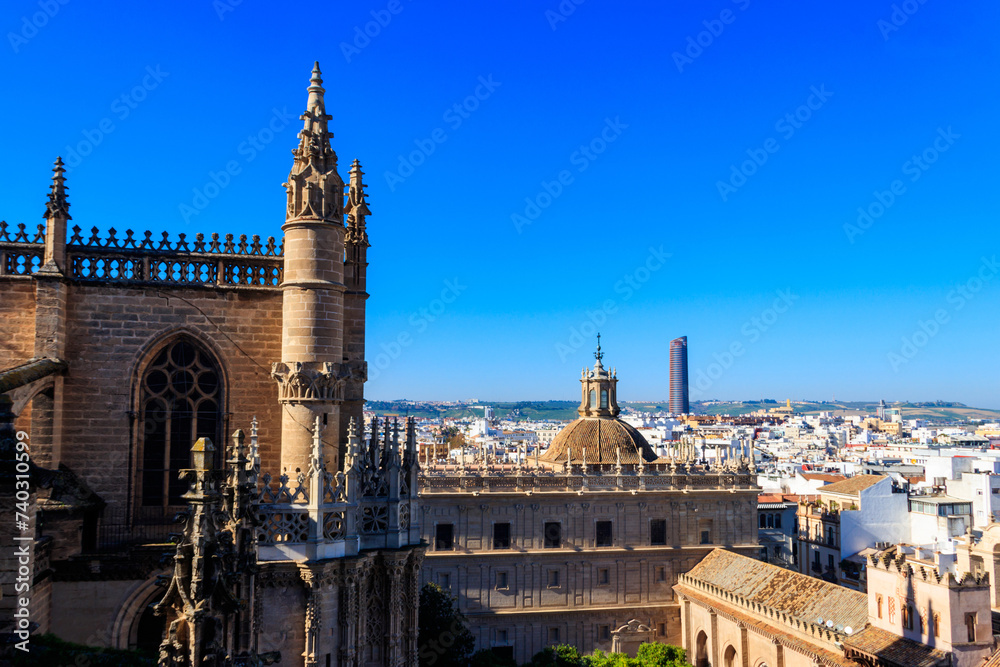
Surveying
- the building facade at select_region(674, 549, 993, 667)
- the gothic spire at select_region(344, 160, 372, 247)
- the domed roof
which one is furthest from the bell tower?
the gothic spire at select_region(344, 160, 372, 247)

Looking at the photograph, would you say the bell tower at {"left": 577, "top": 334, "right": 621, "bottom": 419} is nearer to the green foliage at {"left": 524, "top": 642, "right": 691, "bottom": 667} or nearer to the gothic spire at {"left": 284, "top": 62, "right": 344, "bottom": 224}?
the green foliage at {"left": 524, "top": 642, "right": 691, "bottom": 667}

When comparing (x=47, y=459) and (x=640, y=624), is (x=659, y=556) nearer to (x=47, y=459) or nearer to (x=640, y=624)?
(x=640, y=624)

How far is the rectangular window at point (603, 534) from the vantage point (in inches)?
1775

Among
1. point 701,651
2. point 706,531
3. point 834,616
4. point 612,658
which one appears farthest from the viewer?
point 706,531

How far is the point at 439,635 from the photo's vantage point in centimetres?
3381

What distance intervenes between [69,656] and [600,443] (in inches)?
1690

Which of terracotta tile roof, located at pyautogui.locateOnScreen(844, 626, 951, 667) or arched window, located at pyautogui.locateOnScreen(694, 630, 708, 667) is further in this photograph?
arched window, located at pyautogui.locateOnScreen(694, 630, 708, 667)

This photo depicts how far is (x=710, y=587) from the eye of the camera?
41.5 m

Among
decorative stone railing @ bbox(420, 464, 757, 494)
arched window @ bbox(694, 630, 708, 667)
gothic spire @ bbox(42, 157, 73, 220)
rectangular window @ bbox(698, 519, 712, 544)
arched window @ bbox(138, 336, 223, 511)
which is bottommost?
arched window @ bbox(694, 630, 708, 667)

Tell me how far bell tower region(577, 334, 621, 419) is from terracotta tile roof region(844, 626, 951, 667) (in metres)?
27.7

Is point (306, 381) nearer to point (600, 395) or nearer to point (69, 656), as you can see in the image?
point (69, 656)

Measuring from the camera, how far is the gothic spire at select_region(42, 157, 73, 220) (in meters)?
Answer: 14.0

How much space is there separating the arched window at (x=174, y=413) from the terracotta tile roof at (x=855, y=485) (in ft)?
163

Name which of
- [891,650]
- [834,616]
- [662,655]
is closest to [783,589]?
[834,616]
